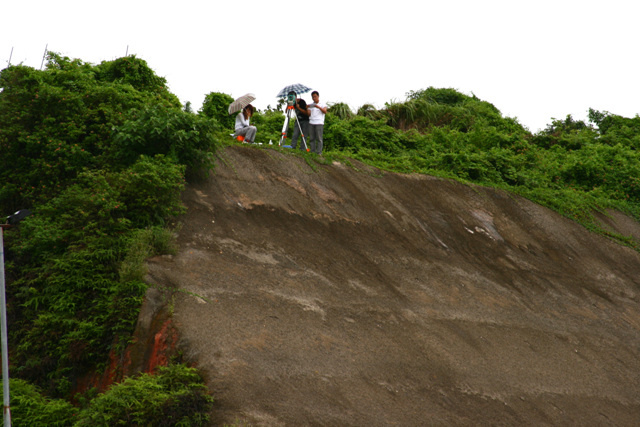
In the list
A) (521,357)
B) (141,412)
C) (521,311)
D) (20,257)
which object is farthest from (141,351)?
(521,311)

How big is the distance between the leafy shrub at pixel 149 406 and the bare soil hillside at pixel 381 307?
0.22 m

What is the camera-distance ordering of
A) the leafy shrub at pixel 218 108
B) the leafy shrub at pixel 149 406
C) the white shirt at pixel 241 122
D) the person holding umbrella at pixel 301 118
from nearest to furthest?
the leafy shrub at pixel 149 406
the white shirt at pixel 241 122
the person holding umbrella at pixel 301 118
the leafy shrub at pixel 218 108

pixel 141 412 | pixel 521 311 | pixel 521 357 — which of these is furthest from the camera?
pixel 521 311

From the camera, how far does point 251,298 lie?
741cm

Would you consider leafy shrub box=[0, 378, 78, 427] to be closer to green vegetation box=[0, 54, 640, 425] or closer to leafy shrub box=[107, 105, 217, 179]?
green vegetation box=[0, 54, 640, 425]

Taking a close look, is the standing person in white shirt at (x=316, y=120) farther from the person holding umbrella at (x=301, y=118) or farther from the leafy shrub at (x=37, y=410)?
the leafy shrub at (x=37, y=410)

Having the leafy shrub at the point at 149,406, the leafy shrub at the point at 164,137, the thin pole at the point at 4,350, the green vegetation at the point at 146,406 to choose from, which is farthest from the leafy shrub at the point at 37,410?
the leafy shrub at the point at 164,137

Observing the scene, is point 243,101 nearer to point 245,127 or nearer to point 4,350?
point 245,127

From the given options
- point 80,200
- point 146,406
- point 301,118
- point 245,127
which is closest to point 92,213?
point 80,200

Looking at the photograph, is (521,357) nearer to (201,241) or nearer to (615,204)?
(201,241)

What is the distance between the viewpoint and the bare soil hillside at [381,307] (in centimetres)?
636

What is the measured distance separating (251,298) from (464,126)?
19.5 metres

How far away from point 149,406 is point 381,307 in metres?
4.16

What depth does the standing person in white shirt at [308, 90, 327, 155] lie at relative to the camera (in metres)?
13.6
